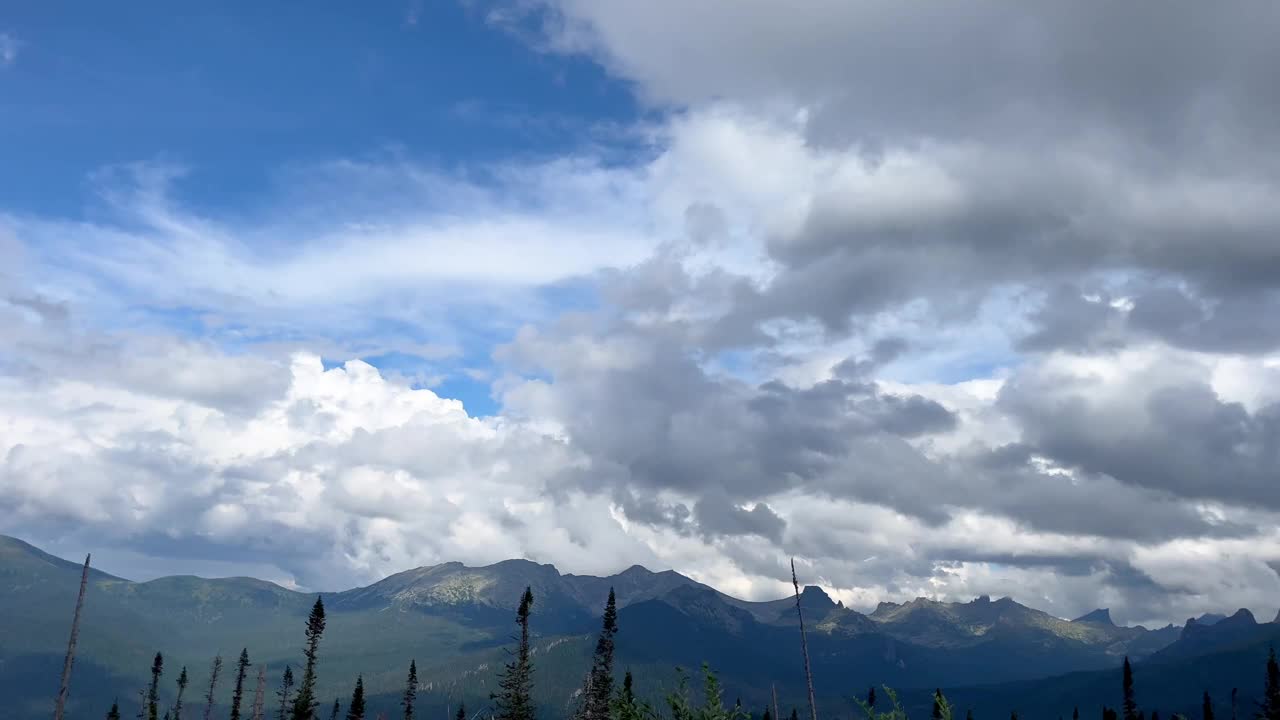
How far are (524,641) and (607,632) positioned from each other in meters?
9.56

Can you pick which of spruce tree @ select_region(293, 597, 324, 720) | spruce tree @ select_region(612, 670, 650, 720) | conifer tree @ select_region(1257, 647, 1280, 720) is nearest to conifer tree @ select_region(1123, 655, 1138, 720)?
conifer tree @ select_region(1257, 647, 1280, 720)

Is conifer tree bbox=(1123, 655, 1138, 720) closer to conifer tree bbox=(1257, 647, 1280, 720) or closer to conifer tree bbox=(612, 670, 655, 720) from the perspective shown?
conifer tree bbox=(1257, 647, 1280, 720)

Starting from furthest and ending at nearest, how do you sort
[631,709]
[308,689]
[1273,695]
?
1. [1273,695]
2. [308,689]
3. [631,709]

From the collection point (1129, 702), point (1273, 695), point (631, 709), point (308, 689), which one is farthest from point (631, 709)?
point (1129, 702)

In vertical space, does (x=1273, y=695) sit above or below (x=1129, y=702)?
above

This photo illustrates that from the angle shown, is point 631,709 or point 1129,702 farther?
point 1129,702

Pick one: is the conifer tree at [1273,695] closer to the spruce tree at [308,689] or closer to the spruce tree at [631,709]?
the spruce tree at [308,689]

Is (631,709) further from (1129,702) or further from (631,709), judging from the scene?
(1129,702)

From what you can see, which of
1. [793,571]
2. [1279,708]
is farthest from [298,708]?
[1279,708]

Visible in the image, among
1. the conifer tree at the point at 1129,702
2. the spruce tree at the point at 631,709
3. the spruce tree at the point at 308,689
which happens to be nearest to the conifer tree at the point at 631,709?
the spruce tree at the point at 631,709

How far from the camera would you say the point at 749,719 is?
18.6 m

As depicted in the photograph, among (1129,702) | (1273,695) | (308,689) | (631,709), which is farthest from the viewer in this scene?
(1129,702)

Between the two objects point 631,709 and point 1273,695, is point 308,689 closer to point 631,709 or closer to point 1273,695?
point 631,709

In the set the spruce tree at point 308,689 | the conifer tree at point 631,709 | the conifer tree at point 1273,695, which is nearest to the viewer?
the conifer tree at point 631,709
